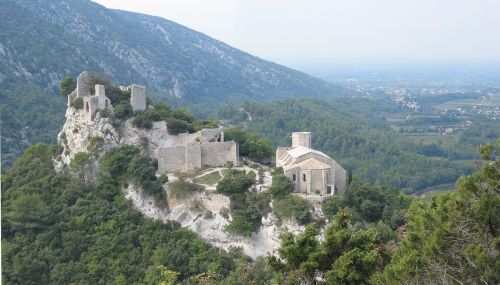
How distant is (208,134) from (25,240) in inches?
494

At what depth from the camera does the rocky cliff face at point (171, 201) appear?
3162 cm

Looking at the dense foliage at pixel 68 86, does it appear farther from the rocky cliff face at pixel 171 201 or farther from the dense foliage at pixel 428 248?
the dense foliage at pixel 428 248

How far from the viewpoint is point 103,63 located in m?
114

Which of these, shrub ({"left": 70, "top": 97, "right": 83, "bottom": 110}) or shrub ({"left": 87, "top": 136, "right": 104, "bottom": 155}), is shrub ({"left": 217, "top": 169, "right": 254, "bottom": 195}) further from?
shrub ({"left": 70, "top": 97, "right": 83, "bottom": 110})

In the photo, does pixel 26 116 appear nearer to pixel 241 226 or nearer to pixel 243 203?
pixel 243 203

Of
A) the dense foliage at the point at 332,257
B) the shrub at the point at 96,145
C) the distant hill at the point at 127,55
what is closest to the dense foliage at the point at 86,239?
the shrub at the point at 96,145

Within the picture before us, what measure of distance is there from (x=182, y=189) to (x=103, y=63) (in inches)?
3386

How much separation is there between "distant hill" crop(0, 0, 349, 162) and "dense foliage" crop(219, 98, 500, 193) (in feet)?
64.3

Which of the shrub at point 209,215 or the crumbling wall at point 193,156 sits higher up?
the crumbling wall at point 193,156

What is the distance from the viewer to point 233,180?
32.4m

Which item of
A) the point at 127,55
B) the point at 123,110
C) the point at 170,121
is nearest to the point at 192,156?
the point at 170,121

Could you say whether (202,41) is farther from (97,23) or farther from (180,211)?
(180,211)

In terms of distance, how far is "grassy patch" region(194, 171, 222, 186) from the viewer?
33.7 metres

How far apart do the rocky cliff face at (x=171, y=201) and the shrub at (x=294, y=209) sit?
0.41 metres
